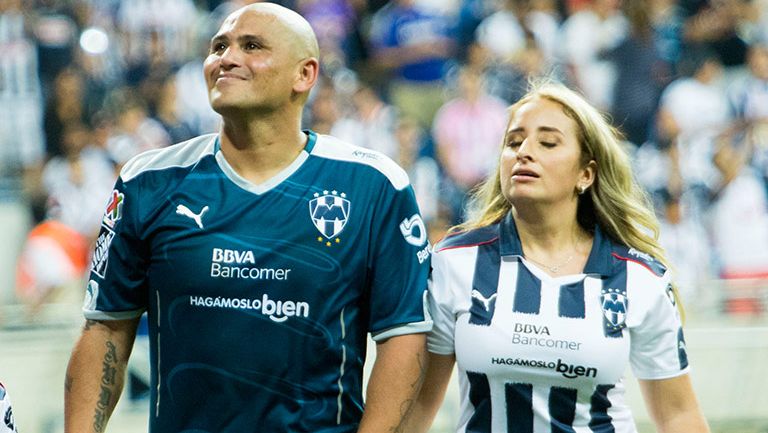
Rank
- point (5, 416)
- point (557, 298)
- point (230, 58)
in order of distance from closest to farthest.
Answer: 1. point (5, 416)
2. point (230, 58)
3. point (557, 298)

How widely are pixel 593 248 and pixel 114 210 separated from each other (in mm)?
1374

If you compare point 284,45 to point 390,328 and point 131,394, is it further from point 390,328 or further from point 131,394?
point 131,394

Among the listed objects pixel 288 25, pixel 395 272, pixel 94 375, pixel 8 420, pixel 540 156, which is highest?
pixel 288 25

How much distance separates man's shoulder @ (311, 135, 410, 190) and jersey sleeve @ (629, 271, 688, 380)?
75 cm

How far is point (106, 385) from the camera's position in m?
3.44

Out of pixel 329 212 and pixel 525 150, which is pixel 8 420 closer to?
pixel 329 212

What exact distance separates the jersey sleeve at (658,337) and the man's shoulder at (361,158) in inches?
29.7

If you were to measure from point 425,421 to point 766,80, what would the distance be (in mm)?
7492

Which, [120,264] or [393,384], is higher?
[120,264]

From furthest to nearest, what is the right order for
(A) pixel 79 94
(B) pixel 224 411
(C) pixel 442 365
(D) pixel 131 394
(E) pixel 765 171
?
(A) pixel 79 94 < (E) pixel 765 171 < (D) pixel 131 394 < (C) pixel 442 365 < (B) pixel 224 411

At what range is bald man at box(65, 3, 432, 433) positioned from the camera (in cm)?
329

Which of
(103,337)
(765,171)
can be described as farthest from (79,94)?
(103,337)

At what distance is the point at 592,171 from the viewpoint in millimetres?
3727

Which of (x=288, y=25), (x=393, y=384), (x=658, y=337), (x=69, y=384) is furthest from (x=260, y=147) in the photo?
(x=658, y=337)
